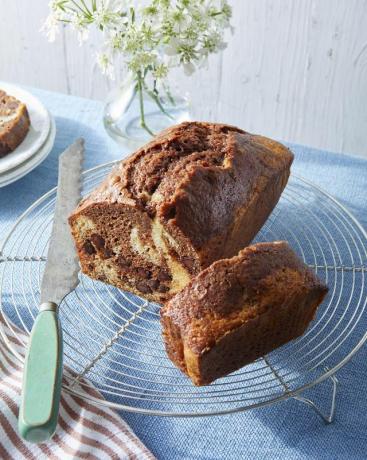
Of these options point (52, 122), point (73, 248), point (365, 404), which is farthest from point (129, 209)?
point (52, 122)

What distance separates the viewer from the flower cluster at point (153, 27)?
2.13 meters

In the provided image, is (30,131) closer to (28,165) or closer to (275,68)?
(28,165)

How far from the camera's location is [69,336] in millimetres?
1731

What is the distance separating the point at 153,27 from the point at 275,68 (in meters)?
1.50

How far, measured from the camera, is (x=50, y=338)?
1471mm

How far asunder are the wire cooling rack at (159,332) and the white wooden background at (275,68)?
128 centimetres

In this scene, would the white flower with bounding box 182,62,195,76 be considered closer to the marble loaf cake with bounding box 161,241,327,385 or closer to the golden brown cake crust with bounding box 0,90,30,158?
the golden brown cake crust with bounding box 0,90,30,158

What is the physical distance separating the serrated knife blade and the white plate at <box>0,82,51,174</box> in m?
0.32

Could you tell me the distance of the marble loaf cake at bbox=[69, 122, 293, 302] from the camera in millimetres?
1726

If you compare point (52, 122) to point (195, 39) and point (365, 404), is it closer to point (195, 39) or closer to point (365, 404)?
point (195, 39)

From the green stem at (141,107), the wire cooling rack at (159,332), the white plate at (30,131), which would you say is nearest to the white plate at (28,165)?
the white plate at (30,131)

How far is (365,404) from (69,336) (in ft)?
2.67

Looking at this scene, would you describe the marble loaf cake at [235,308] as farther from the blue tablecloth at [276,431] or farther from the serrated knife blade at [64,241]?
the serrated knife blade at [64,241]

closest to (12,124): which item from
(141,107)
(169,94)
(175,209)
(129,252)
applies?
(141,107)
